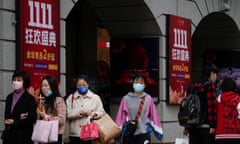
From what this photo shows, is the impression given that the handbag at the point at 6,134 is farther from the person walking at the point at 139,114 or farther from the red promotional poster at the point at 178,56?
the red promotional poster at the point at 178,56

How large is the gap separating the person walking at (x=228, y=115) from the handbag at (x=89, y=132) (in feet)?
6.71

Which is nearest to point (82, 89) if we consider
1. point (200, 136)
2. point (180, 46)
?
point (200, 136)

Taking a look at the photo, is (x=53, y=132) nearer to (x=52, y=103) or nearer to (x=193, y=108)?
(x=52, y=103)

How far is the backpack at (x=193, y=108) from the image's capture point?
12.0 meters

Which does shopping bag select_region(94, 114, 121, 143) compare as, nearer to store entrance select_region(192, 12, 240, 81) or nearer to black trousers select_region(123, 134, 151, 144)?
black trousers select_region(123, 134, 151, 144)

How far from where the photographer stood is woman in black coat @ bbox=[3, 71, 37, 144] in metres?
9.89

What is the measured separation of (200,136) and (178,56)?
478cm

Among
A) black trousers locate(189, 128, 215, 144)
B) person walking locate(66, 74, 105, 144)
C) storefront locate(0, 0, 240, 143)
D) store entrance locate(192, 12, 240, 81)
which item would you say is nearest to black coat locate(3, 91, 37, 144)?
storefront locate(0, 0, 240, 143)

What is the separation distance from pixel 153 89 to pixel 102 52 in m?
3.83

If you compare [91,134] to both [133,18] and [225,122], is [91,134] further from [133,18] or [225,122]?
[133,18]

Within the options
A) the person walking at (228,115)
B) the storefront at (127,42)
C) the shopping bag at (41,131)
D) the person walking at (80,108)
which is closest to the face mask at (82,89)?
the person walking at (80,108)

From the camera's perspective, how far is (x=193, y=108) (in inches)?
474

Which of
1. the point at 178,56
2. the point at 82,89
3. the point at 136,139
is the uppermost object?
the point at 178,56

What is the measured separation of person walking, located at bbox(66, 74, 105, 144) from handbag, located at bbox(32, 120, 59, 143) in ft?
2.95
